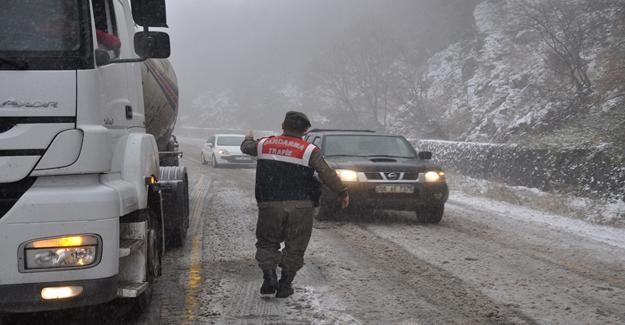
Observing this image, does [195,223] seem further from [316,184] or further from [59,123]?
[59,123]

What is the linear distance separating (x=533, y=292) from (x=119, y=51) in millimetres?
4282

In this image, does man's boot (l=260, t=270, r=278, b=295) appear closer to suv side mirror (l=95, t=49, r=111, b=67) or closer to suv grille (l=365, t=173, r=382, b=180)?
suv side mirror (l=95, t=49, r=111, b=67)

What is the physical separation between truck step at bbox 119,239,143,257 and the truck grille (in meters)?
0.68

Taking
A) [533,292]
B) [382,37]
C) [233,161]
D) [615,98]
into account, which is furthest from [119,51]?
[382,37]

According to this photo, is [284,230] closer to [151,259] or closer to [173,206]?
[151,259]

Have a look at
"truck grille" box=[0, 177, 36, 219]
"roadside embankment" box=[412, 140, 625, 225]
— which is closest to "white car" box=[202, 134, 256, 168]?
"roadside embankment" box=[412, 140, 625, 225]

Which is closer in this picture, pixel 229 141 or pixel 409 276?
pixel 409 276

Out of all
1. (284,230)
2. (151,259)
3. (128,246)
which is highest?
(128,246)

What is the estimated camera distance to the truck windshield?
11.1ft

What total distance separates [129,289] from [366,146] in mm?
6819

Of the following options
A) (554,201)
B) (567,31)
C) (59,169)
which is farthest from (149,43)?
(567,31)

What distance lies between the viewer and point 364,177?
8.75m

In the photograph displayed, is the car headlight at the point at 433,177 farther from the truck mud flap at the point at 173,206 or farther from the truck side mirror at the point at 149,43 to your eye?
the truck side mirror at the point at 149,43

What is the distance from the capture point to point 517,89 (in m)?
25.9
